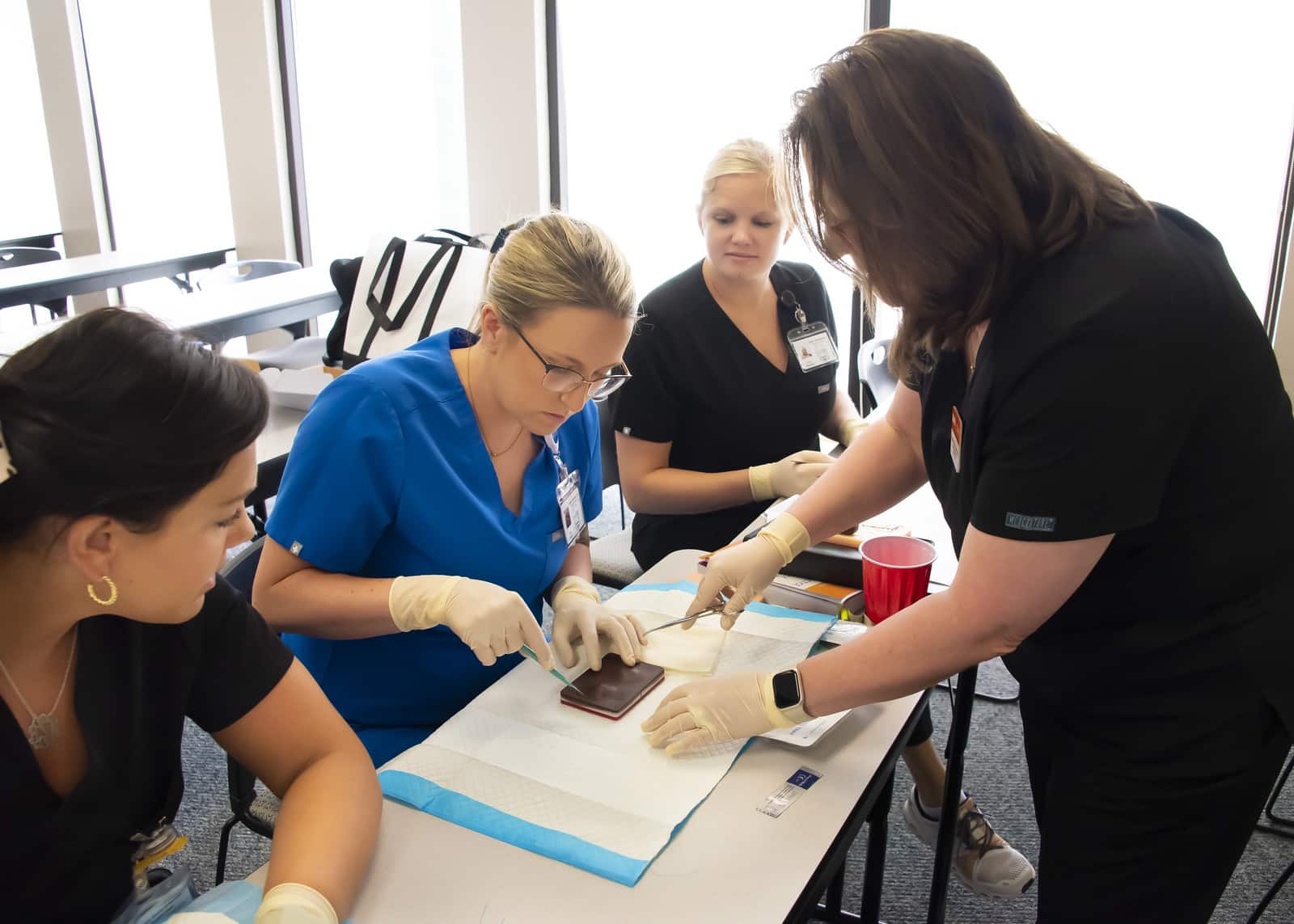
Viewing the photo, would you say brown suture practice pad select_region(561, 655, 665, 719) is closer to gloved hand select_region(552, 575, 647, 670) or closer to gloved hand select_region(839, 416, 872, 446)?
gloved hand select_region(552, 575, 647, 670)

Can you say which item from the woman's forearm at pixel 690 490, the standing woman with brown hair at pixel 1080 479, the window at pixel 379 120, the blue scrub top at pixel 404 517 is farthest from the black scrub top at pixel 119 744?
the window at pixel 379 120

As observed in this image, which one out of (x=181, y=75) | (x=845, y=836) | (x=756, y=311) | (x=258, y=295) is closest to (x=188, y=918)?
(x=845, y=836)

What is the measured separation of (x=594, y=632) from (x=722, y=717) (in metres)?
0.25

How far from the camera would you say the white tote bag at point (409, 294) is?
2.63m

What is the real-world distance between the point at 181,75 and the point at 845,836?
540 centimetres

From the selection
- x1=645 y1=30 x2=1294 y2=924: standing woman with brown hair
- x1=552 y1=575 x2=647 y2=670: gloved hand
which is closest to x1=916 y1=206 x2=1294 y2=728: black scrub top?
x1=645 y1=30 x2=1294 y2=924: standing woman with brown hair

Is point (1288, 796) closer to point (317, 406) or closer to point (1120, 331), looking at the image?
point (1120, 331)

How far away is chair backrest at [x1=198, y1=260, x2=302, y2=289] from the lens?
13.7ft

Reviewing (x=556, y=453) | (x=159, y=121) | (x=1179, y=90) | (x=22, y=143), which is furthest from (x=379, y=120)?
(x=556, y=453)

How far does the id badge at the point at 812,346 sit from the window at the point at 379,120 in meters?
2.43

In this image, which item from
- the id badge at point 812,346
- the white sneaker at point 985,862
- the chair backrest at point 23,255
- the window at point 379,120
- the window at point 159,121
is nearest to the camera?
the white sneaker at point 985,862

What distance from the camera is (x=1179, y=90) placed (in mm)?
3059

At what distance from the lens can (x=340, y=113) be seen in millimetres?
4648

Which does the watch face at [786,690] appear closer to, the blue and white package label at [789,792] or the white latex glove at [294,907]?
the blue and white package label at [789,792]
